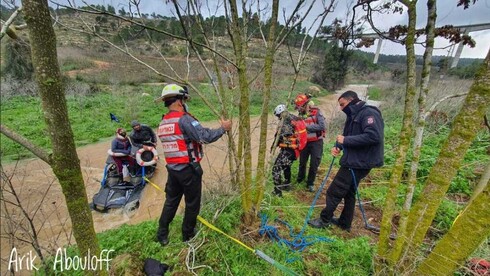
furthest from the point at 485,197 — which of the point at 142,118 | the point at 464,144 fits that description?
the point at 142,118

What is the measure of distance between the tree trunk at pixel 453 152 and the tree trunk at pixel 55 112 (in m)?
2.07

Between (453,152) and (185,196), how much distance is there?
247 cm

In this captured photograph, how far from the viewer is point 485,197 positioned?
1405 millimetres

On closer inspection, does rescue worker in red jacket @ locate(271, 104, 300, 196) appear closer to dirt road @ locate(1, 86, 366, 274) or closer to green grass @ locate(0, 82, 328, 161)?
dirt road @ locate(1, 86, 366, 274)

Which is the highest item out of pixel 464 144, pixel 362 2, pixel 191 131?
pixel 362 2

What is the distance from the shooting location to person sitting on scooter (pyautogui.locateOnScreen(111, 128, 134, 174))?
5.70 metres

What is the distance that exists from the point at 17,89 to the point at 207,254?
14314 mm

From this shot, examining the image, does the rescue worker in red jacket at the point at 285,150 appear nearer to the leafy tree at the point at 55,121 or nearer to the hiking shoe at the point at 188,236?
the hiking shoe at the point at 188,236

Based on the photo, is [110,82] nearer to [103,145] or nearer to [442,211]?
[103,145]

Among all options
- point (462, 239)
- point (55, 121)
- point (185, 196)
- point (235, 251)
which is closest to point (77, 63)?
A: point (185, 196)

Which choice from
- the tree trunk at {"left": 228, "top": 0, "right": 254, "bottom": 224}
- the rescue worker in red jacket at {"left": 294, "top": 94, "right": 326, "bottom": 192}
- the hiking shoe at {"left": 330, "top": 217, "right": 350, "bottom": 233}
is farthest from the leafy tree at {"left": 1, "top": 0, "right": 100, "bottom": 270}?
the rescue worker in red jacket at {"left": 294, "top": 94, "right": 326, "bottom": 192}

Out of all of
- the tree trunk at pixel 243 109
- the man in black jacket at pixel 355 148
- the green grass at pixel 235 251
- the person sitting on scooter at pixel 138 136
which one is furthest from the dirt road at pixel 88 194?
the man in black jacket at pixel 355 148

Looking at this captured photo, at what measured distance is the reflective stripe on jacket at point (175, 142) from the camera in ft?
8.95

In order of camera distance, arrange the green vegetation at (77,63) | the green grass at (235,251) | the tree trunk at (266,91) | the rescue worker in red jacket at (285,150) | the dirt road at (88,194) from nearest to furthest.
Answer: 1. the tree trunk at (266,91)
2. the green grass at (235,251)
3. the dirt road at (88,194)
4. the rescue worker in red jacket at (285,150)
5. the green vegetation at (77,63)
